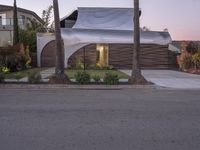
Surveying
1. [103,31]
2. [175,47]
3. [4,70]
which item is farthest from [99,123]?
[175,47]

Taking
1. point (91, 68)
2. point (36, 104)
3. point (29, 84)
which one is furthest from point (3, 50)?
point (36, 104)

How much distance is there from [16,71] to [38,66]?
7.39 m

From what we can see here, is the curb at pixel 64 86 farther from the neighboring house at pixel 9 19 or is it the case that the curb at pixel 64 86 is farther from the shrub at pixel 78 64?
the neighboring house at pixel 9 19

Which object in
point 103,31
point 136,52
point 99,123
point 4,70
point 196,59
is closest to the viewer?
point 99,123

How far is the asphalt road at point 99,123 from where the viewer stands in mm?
7957

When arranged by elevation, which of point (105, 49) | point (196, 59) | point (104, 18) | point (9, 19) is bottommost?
point (196, 59)

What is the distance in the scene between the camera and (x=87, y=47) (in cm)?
3669

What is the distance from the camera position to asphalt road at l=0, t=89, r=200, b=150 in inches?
313

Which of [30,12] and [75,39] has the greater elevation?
[30,12]

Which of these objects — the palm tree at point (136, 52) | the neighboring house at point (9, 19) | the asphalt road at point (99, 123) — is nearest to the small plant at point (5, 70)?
the palm tree at point (136, 52)

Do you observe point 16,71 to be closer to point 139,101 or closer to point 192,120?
point 139,101

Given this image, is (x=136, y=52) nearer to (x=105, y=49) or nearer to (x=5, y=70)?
(x=5, y=70)

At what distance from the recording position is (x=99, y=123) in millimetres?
10102

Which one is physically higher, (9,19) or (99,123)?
(9,19)
